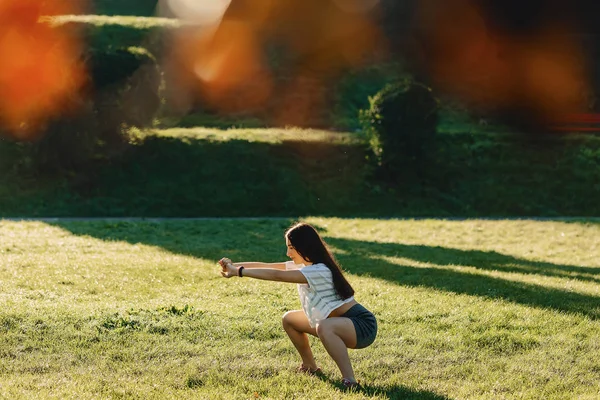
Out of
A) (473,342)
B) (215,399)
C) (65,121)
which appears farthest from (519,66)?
(215,399)

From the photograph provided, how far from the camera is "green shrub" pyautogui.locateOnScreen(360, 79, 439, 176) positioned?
21062 mm

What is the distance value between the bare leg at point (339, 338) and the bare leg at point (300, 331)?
0.26m

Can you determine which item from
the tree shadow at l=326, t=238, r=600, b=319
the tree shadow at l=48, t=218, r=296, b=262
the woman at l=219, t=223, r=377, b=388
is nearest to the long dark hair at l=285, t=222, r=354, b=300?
the woman at l=219, t=223, r=377, b=388

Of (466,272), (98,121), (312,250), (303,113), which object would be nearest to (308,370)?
(312,250)

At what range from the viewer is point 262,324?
755 centimetres

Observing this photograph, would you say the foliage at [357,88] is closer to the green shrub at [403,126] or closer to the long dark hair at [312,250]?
the green shrub at [403,126]

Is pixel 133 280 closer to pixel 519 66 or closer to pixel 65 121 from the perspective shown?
pixel 65 121

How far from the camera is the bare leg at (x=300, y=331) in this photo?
5.94m

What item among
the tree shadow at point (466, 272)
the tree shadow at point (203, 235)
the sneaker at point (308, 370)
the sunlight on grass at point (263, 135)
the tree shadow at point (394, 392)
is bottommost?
the tree shadow at point (203, 235)

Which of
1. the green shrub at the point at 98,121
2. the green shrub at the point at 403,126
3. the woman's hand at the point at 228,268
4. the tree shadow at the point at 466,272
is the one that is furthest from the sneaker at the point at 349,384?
the green shrub at the point at 98,121

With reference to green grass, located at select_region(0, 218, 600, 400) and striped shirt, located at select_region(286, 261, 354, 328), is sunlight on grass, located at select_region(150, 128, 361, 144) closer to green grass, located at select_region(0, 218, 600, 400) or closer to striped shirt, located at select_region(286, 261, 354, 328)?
green grass, located at select_region(0, 218, 600, 400)

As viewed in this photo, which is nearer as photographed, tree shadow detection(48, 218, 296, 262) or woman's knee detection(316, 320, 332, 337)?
woman's knee detection(316, 320, 332, 337)

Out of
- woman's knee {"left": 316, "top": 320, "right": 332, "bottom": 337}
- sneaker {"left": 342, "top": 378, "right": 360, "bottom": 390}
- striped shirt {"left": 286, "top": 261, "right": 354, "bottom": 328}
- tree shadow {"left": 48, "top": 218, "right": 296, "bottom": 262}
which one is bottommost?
tree shadow {"left": 48, "top": 218, "right": 296, "bottom": 262}

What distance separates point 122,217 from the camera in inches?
742
